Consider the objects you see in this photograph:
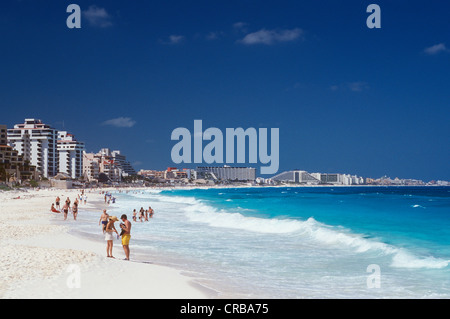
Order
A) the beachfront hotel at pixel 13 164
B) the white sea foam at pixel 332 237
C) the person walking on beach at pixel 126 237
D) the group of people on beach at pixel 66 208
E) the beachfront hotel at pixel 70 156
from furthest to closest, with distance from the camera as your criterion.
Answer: the beachfront hotel at pixel 70 156, the beachfront hotel at pixel 13 164, the group of people on beach at pixel 66 208, the white sea foam at pixel 332 237, the person walking on beach at pixel 126 237

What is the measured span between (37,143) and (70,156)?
22.6 metres

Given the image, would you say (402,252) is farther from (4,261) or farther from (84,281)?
(4,261)

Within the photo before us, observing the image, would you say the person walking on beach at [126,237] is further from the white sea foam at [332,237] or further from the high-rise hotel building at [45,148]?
the high-rise hotel building at [45,148]

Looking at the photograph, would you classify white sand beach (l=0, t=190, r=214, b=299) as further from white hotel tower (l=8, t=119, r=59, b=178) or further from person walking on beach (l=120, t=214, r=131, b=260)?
white hotel tower (l=8, t=119, r=59, b=178)

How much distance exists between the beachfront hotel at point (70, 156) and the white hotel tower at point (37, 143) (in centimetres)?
1040

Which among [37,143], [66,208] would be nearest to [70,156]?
[37,143]

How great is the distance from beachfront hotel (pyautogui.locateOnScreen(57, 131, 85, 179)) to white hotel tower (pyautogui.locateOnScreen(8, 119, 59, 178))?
410 inches

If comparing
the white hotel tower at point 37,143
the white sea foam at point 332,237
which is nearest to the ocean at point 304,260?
the white sea foam at point 332,237

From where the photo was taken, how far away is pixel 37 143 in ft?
476

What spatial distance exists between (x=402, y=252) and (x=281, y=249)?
4.99 m

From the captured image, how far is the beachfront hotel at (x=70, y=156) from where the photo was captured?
166000 mm

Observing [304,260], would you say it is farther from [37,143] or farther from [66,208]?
[37,143]

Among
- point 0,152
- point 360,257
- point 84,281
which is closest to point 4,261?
point 84,281

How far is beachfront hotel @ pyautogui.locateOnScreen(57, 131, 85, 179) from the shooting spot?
166 metres
